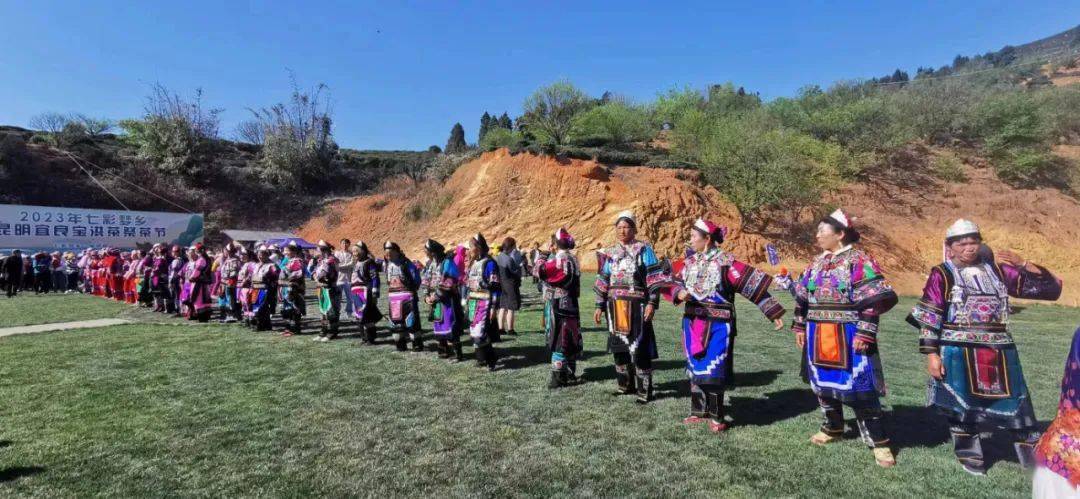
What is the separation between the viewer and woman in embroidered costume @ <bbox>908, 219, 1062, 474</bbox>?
3428 millimetres

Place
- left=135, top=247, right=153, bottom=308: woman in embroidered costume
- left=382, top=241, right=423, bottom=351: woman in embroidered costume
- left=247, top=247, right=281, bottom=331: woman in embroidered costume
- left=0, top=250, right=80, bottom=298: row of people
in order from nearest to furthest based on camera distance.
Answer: left=382, top=241, right=423, bottom=351: woman in embroidered costume
left=247, top=247, right=281, bottom=331: woman in embroidered costume
left=135, top=247, right=153, bottom=308: woman in embroidered costume
left=0, top=250, right=80, bottom=298: row of people

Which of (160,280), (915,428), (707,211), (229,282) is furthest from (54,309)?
(707,211)

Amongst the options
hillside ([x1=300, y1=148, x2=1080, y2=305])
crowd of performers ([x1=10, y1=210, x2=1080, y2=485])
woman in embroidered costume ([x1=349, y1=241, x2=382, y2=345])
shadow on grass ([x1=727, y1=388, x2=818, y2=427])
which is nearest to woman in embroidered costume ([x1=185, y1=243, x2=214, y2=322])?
woman in embroidered costume ([x1=349, y1=241, x2=382, y2=345])

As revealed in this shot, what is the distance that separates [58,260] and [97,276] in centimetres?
453

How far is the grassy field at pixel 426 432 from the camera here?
3.46 meters

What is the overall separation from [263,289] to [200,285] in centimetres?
272

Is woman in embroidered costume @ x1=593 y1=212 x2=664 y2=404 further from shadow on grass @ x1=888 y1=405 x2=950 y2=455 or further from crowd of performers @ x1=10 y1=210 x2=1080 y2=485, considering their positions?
shadow on grass @ x1=888 y1=405 x2=950 y2=455

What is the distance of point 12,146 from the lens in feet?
108

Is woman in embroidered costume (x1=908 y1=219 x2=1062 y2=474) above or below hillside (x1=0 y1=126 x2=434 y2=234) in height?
below

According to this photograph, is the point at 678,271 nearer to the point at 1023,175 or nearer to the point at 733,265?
the point at 733,265

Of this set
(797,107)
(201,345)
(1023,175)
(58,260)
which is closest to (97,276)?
(58,260)

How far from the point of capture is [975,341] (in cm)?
349

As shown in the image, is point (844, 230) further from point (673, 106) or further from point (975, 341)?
point (673, 106)

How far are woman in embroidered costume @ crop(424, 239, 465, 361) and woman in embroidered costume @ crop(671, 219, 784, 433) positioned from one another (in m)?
3.62
